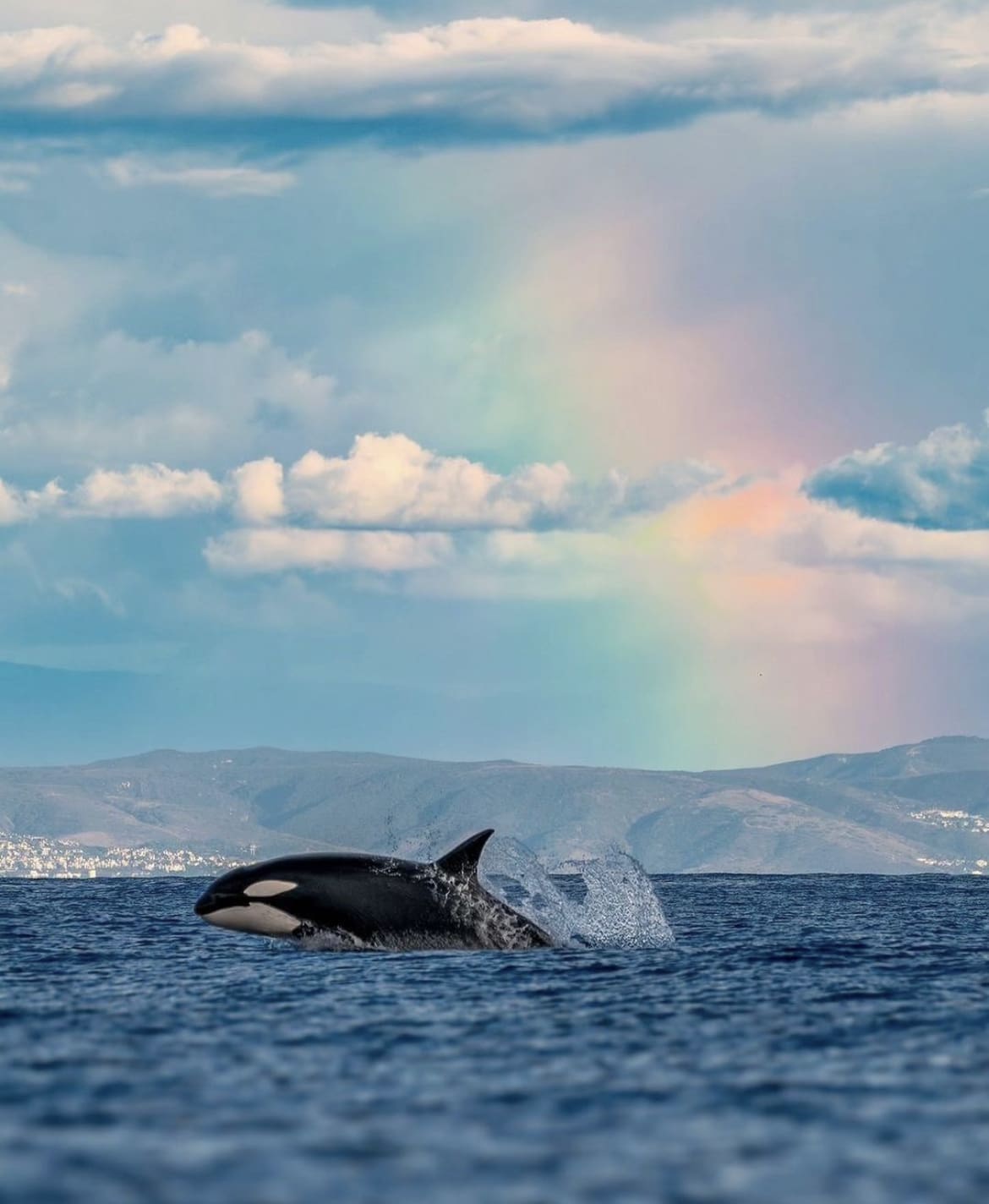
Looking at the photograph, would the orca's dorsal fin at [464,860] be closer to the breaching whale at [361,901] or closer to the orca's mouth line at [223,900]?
the breaching whale at [361,901]

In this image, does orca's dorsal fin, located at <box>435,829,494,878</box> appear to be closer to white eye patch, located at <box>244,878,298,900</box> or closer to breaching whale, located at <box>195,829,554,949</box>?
breaching whale, located at <box>195,829,554,949</box>

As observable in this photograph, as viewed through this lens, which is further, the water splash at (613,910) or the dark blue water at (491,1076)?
the water splash at (613,910)

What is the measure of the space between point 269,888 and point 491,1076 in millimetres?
15786

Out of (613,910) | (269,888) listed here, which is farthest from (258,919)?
(613,910)

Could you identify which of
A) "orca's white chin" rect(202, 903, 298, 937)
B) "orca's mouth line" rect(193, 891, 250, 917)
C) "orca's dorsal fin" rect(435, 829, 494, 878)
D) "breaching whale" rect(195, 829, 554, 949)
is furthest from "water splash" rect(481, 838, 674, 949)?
"orca's mouth line" rect(193, 891, 250, 917)

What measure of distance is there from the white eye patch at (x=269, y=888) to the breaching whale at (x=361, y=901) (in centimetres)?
2

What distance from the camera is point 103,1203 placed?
1302cm

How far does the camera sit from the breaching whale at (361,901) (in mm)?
34219

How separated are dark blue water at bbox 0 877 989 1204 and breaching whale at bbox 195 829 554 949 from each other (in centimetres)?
70

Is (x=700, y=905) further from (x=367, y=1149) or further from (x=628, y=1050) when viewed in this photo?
(x=367, y=1149)

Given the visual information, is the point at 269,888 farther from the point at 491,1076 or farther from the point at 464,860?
the point at 491,1076

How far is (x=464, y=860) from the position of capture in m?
34.5

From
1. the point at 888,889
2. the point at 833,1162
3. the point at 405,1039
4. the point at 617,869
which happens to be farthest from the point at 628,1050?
the point at 888,889

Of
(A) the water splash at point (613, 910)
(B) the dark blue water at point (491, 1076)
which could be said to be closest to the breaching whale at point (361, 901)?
(B) the dark blue water at point (491, 1076)
